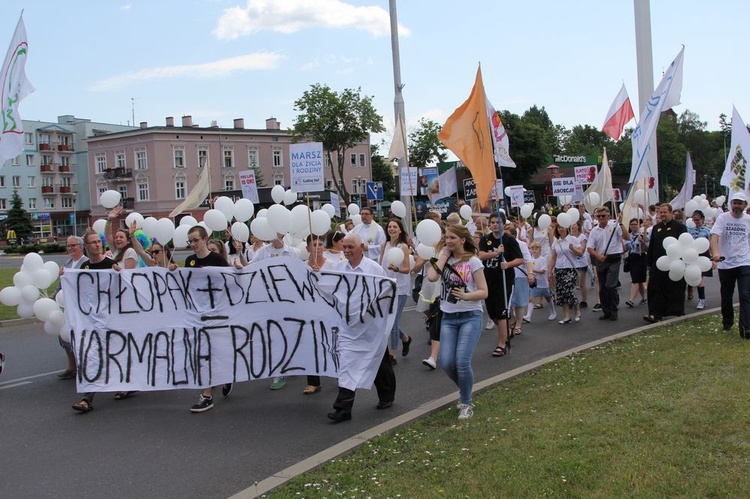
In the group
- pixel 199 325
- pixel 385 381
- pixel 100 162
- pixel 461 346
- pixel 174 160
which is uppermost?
pixel 100 162

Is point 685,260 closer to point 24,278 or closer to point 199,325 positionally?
point 199,325

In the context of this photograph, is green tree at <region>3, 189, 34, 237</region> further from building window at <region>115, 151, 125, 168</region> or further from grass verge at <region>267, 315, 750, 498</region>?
grass verge at <region>267, 315, 750, 498</region>

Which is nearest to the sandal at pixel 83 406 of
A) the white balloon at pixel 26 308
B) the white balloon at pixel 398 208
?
the white balloon at pixel 26 308

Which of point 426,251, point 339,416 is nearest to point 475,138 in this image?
point 426,251

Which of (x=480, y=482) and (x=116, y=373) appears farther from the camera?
(x=116, y=373)

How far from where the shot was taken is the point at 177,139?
70.8m

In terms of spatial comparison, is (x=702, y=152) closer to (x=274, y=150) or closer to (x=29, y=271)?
(x=274, y=150)

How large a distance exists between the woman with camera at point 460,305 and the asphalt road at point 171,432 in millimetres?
757

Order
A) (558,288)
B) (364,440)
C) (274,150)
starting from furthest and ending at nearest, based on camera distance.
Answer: (274,150) → (558,288) → (364,440)

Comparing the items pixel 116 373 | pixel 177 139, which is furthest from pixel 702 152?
Result: pixel 116 373

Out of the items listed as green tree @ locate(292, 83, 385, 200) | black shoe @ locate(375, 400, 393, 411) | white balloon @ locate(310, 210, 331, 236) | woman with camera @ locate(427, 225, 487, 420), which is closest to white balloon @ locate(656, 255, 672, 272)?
woman with camera @ locate(427, 225, 487, 420)

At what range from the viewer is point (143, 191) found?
71.6 metres

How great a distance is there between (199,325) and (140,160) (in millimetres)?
68248

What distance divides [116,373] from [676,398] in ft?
17.4
